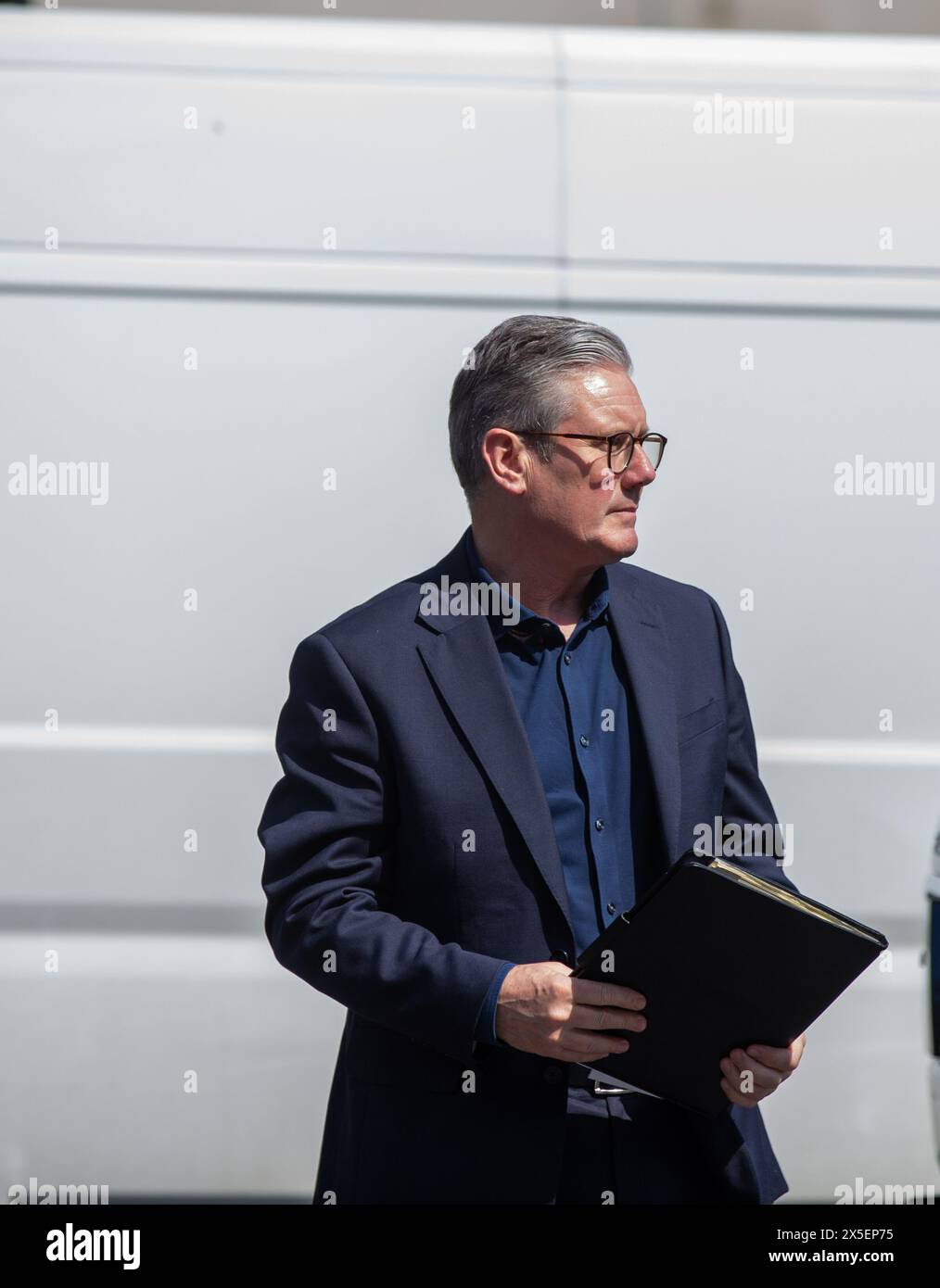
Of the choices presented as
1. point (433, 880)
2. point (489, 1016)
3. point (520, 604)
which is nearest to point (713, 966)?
point (489, 1016)

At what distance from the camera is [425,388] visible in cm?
276

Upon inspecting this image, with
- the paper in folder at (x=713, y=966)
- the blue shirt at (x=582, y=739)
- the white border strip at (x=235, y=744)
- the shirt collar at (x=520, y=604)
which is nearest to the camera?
the paper in folder at (x=713, y=966)

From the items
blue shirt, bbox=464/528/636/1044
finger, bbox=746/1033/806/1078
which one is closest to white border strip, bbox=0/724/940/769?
blue shirt, bbox=464/528/636/1044

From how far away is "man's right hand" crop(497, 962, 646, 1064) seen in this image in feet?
4.96

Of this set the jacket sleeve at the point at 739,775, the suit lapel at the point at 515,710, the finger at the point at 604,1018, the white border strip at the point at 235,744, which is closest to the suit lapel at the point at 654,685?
the suit lapel at the point at 515,710

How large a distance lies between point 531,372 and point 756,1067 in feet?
3.01

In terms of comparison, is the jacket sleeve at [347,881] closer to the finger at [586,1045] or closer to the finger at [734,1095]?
the finger at [586,1045]

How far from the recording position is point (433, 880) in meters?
1.67

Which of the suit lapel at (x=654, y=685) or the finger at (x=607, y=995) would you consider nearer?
the finger at (x=607, y=995)

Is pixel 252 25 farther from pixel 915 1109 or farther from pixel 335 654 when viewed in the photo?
pixel 915 1109

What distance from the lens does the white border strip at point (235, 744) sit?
8.92ft

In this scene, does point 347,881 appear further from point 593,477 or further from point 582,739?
point 593,477
